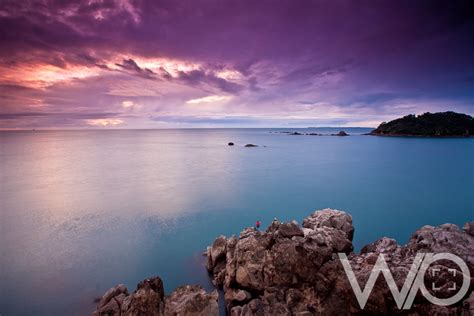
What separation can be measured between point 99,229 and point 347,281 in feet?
52.4

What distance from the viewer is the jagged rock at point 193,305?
788 cm

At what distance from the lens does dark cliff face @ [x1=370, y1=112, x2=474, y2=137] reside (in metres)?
100

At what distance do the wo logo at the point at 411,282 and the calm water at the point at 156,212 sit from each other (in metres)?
6.35

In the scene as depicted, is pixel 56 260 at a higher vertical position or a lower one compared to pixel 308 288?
lower

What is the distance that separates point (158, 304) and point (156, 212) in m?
12.8

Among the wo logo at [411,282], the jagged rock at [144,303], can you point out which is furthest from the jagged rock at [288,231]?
the jagged rock at [144,303]

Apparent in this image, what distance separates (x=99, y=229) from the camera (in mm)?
17172

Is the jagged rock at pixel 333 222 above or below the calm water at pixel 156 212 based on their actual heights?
above

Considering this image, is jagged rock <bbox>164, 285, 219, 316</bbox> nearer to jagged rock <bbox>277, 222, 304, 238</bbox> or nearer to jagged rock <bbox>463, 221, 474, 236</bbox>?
→ jagged rock <bbox>277, 222, 304, 238</bbox>

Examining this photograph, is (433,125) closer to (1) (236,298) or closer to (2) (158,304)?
(1) (236,298)

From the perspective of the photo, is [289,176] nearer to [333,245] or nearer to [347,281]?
[333,245]

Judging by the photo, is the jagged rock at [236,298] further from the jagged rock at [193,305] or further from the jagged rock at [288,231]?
the jagged rock at [288,231]

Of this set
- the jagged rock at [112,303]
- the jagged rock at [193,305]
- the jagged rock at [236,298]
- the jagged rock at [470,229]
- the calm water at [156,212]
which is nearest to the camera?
the jagged rock at [193,305]

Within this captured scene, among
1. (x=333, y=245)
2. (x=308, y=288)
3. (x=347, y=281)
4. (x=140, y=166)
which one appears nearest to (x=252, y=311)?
(x=308, y=288)
